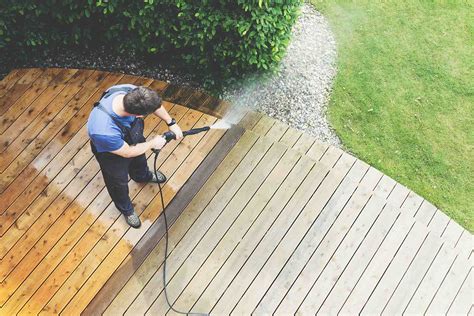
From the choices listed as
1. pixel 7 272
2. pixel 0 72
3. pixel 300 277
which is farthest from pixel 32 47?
pixel 300 277

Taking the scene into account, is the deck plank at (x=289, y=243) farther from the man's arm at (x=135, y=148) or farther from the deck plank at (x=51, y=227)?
the deck plank at (x=51, y=227)

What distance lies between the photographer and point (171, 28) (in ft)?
19.4

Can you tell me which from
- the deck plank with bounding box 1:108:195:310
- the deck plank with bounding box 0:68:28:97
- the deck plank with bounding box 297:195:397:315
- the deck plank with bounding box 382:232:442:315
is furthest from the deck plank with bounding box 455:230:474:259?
the deck plank with bounding box 0:68:28:97

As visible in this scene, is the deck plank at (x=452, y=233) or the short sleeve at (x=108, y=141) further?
the deck plank at (x=452, y=233)

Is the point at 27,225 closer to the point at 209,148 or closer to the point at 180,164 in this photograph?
the point at 180,164

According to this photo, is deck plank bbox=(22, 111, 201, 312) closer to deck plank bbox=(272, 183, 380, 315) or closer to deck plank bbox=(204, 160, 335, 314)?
deck plank bbox=(204, 160, 335, 314)

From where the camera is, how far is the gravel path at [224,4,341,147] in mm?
6293

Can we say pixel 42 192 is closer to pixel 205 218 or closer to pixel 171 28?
pixel 205 218

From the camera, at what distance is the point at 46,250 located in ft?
17.4

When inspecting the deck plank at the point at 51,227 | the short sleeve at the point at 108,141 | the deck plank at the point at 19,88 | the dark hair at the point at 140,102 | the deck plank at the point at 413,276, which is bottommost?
the deck plank at the point at 413,276

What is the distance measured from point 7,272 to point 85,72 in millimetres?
2516

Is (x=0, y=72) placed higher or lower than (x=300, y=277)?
higher

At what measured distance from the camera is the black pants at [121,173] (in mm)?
4629

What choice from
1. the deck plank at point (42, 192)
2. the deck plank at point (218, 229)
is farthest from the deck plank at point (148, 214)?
the deck plank at point (42, 192)
